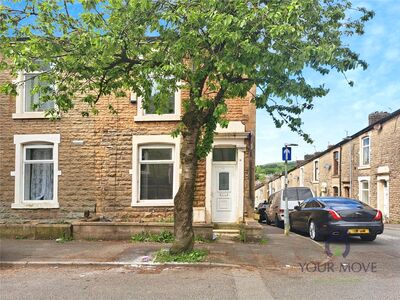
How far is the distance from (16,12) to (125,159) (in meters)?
6.66

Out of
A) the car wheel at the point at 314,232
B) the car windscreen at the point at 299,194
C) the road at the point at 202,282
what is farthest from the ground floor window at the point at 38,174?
the car windscreen at the point at 299,194

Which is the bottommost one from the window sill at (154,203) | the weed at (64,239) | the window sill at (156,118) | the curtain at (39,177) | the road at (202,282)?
the road at (202,282)

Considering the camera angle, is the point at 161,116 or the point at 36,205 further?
the point at 36,205

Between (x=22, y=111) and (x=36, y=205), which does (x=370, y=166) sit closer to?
(x=36, y=205)

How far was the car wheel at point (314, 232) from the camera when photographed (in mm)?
13452

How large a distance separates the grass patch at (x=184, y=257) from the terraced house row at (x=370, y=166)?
17369mm

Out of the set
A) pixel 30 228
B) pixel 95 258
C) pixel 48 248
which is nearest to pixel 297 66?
pixel 95 258

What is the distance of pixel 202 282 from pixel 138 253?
3.22 m

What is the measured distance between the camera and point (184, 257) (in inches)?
376

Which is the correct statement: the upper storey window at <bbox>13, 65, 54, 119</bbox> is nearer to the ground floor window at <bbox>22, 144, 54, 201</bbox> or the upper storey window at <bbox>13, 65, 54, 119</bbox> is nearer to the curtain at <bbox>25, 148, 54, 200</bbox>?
the ground floor window at <bbox>22, 144, 54, 201</bbox>

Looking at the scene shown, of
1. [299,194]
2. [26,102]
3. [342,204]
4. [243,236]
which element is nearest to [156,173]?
[243,236]

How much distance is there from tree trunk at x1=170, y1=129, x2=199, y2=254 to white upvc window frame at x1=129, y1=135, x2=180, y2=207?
16.1 ft

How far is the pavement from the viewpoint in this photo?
9.52m

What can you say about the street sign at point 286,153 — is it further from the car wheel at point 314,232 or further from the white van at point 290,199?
the white van at point 290,199
